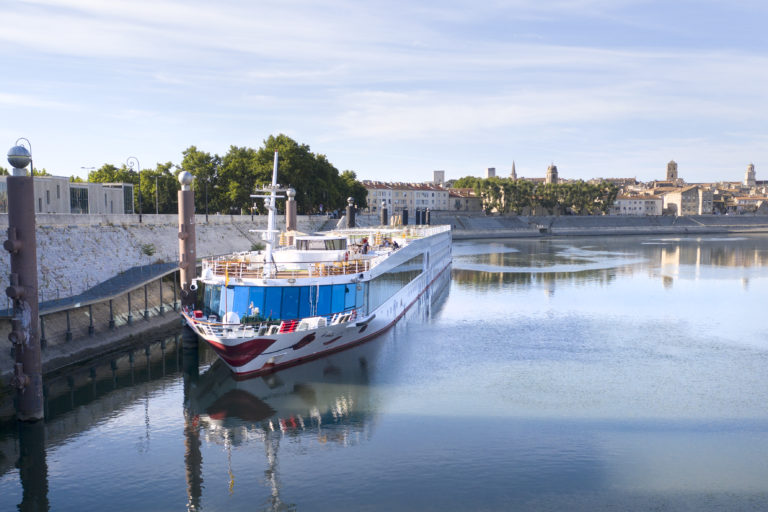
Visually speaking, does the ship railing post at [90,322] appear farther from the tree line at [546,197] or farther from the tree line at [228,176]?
the tree line at [546,197]

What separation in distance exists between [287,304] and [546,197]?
15736 cm

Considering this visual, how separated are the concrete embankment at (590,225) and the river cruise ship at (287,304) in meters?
110

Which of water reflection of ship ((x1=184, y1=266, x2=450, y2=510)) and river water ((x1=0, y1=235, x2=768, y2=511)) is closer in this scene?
river water ((x1=0, y1=235, x2=768, y2=511))

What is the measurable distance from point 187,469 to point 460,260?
7407cm

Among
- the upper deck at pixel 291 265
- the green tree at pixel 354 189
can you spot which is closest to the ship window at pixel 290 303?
the upper deck at pixel 291 265

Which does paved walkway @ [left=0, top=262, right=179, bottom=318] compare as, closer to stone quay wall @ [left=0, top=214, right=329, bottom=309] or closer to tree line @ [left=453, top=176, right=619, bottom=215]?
stone quay wall @ [left=0, top=214, right=329, bottom=309]

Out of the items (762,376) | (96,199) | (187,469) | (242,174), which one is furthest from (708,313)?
(242,174)

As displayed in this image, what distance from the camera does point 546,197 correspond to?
177 meters

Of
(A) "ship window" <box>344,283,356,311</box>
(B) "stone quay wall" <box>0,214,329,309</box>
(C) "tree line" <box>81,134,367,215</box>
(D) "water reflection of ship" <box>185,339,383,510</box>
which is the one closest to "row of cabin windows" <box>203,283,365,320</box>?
(A) "ship window" <box>344,283,356,311</box>

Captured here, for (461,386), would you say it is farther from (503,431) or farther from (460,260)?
(460,260)

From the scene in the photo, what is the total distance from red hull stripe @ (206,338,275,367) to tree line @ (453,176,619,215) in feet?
497

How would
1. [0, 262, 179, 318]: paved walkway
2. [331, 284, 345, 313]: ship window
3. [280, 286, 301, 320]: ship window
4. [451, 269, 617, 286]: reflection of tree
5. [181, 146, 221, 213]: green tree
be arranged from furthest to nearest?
[181, 146, 221, 213]: green tree → [451, 269, 617, 286]: reflection of tree → [331, 284, 345, 313]: ship window → [0, 262, 179, 318]: paved walkway → [280, 286, 301, 320]: ship window

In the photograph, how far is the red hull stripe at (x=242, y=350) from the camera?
84.7 feet

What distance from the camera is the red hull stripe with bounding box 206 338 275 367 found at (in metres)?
25.8
